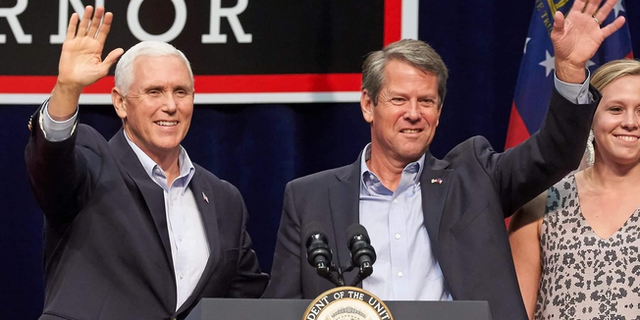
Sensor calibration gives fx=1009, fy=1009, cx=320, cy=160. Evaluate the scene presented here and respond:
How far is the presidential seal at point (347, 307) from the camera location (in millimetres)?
2064

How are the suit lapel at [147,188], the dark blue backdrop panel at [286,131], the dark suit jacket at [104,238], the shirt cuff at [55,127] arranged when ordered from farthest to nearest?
the dark blue backdrop panel at [286,131]
the suit lapel at [147,188]
the dark suit jacket at [104,238]
the shirt cuff at [55,127]

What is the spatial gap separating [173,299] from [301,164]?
147cm

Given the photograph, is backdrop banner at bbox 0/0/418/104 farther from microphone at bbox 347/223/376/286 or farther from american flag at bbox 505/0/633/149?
microphone at bbox 347/223/376/286

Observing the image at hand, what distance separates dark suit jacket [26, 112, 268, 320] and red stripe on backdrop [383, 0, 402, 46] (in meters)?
1.45

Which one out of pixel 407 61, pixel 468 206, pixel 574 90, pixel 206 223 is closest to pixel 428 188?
pixel 468 206

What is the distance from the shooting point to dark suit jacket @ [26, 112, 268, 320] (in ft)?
8.79

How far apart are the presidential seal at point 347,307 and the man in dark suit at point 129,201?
32.7 inches

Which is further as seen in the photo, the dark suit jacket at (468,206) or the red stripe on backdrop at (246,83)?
the red stripe on backdrop at (246,83)

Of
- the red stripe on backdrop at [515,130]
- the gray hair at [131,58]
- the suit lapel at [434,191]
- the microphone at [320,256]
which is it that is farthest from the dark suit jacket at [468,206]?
the red stripe on backdrop at [515,130]

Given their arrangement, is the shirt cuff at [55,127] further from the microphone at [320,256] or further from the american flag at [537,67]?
the american flag at [537,67]

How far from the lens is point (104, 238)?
280 cm

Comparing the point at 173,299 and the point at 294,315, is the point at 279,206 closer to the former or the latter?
the point at 173,299

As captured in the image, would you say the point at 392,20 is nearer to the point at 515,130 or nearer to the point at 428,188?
the point at 515,130

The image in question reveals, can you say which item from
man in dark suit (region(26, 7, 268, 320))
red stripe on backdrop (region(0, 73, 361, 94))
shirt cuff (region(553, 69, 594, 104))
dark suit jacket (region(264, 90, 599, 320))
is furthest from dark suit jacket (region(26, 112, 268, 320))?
red stripe on backdrop (region(0, 73, 361, 94))
